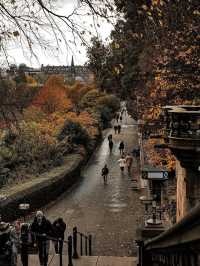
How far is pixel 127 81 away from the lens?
4359 centimetres

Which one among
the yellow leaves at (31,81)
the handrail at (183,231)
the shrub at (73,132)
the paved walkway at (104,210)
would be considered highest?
the handrail at (183,231)

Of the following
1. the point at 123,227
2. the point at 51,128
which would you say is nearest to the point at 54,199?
the point at 123,227

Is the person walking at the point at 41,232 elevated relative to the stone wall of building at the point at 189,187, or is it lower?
lower

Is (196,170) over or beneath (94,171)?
over

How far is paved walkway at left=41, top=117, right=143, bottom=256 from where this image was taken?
18.5 metres

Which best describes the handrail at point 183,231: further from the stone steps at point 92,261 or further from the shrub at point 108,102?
the shrub at point 108,102

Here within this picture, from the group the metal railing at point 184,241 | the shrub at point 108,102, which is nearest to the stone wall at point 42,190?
the metal railing at point 184,241

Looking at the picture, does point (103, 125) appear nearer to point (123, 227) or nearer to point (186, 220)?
point (123, 227)

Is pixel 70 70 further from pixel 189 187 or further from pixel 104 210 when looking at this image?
pixel 104 210

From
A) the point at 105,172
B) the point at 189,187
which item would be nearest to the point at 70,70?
the point at 189,187

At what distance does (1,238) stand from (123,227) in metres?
12.1

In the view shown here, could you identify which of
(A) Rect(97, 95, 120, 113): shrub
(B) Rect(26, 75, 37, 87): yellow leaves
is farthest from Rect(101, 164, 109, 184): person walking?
(B) Rect(26, 75, 37, 87): yellow leaves

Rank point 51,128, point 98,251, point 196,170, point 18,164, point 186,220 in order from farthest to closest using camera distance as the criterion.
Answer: point 51,128 < point 18,164 < point 98,251 < point 196,170 < point 186,220

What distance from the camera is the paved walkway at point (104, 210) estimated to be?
60.7ft
